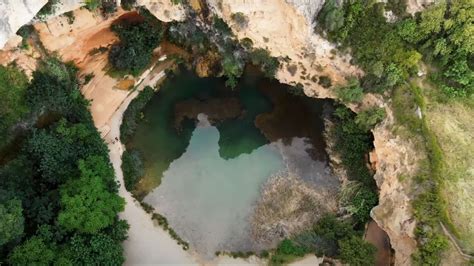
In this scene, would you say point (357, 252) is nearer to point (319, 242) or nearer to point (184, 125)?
point (319, 242)

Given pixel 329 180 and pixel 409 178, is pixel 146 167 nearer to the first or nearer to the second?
pixel 329 180

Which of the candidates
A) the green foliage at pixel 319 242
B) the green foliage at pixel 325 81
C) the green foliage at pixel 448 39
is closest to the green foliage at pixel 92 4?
the green foliage at pixel 325 81

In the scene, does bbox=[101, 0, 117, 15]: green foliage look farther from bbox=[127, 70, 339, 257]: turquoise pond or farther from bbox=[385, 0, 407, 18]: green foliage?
bbox=[385, 0, 407, 18]: green foliage

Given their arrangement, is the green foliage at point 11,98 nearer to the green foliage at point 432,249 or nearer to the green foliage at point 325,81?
the green foliage at point 325,81

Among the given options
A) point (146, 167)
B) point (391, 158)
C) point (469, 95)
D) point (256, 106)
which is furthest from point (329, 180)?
point (146, 167)

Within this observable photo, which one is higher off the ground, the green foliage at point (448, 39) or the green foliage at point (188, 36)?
the green foliage at point (188, 36)

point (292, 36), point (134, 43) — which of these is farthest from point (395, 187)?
point (134, 43)
